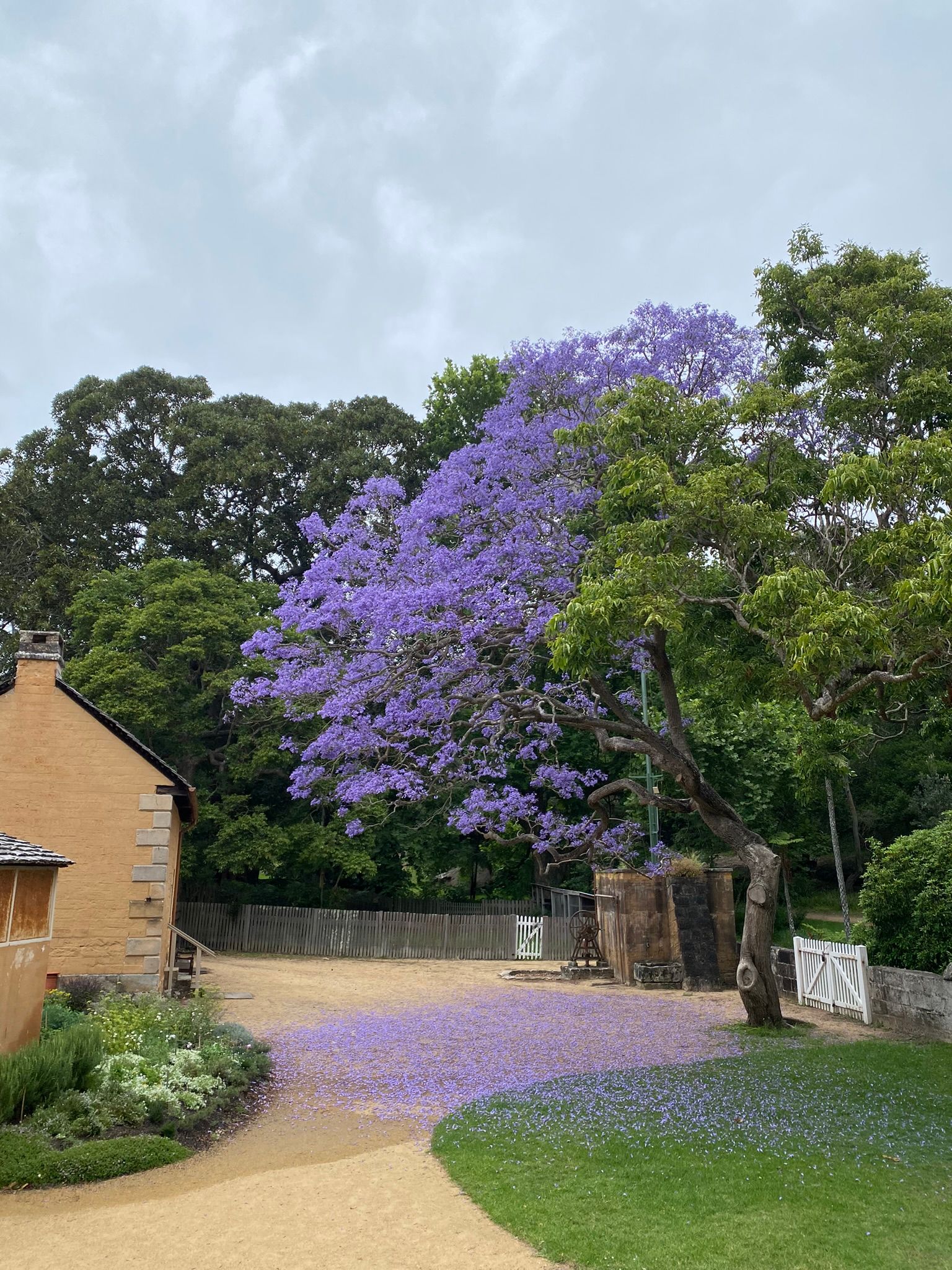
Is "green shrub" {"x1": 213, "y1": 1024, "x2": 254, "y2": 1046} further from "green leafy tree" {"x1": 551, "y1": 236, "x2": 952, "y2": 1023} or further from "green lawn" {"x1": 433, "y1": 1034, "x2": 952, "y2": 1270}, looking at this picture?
"green leafy tree" {"x1": 551, "y1": 236, "x2": 952, "y2": 1023}

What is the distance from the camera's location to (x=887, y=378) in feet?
38.7

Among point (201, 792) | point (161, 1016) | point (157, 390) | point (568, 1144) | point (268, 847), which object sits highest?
point (157, 390)

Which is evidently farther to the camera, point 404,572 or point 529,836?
point 529,836

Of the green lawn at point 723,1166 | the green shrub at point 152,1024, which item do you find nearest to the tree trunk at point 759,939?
the green lawn at point 723,1166

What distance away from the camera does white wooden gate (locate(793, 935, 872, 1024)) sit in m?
14.4

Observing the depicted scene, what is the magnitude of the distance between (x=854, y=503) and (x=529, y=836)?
502 inches

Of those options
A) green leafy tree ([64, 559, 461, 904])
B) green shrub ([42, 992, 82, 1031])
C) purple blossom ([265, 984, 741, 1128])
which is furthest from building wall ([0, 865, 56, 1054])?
green leafy tree ([64, 559, 461, 904])

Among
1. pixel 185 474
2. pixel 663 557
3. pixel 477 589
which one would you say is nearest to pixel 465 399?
pixel 185 474

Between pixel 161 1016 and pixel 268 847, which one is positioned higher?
pixel 268 847

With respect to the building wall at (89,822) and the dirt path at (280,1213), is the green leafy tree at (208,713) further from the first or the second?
the dirt path at (280,1213)

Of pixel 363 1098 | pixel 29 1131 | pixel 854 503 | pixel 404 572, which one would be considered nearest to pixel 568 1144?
pixel 363 1098

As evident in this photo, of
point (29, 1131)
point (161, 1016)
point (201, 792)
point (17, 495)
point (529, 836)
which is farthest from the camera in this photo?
point (17, 495)

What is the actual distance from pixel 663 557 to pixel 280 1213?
7.44 metres

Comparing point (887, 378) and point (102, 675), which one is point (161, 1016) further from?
point (102, 675)
